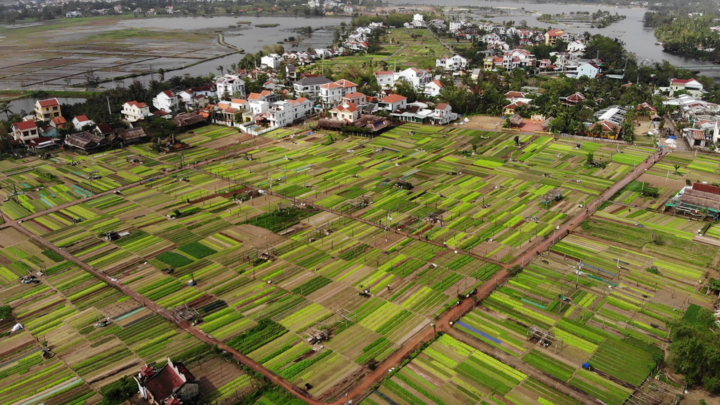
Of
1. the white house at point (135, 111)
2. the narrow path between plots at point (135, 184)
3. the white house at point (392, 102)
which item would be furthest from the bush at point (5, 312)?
the white house at point (392, 102)

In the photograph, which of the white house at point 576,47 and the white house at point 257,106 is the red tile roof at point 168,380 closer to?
the white house at point 257,106

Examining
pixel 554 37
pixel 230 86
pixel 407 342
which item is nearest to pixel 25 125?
pixel 230 86

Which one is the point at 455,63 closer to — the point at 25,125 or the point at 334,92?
the point at 334,92

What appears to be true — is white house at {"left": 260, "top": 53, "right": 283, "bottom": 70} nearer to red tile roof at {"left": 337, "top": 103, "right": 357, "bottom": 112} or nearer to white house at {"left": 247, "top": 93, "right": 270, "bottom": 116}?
white house at {"left": 247, "top": 93, "right": 270, "bottom": 116}

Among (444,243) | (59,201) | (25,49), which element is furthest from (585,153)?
(25,49)

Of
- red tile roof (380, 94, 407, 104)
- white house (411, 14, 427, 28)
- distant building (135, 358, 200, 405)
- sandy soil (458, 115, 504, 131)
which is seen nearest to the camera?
distant building (135, 358, 200, 405)

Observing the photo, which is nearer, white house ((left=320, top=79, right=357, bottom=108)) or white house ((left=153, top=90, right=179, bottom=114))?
white house ((left=153, top=90, right=179, bottom=114))

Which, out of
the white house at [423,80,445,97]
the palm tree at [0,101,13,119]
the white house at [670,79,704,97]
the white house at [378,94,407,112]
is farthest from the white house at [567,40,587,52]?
the palm tree at [0,101,13,119]
